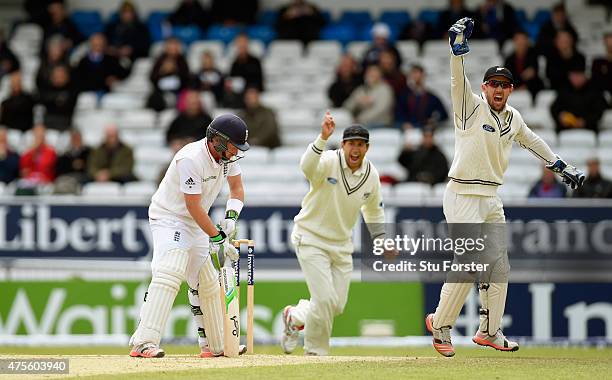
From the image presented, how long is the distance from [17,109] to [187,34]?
3.51m

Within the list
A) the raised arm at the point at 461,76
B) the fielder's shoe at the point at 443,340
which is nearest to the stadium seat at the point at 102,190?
the fielder's shoe at the point at 443,340

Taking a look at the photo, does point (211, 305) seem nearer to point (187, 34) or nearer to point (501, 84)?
point (501, 84)

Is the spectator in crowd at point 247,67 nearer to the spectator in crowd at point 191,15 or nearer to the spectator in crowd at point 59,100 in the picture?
the spectator in crowd at point 191,15

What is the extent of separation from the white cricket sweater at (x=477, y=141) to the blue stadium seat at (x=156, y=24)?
499 inches

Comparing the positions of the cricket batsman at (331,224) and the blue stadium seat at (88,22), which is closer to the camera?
the cricket batsman at (331,224)

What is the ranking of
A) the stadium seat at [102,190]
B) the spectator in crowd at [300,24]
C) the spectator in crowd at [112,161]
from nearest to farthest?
the stadium seat at [102,190]
the spectator in crowd at [112,161]
the spectator in crowd at [300,24]

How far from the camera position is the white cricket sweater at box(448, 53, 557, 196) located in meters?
11.7

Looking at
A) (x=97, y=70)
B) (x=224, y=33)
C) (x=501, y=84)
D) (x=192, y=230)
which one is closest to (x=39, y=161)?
(x=97, y=70)

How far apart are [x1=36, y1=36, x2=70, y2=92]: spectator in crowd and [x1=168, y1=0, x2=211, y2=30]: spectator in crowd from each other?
84.8 inches

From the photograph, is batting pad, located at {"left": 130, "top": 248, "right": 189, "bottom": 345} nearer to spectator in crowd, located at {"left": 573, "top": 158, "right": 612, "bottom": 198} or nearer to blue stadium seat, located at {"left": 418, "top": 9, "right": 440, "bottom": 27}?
spectator in crowd, located at {"left": 573, "top": 158, "right": 612, "bottom": 198}

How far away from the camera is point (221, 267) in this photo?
39.0 ft

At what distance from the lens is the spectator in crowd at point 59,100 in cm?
2173

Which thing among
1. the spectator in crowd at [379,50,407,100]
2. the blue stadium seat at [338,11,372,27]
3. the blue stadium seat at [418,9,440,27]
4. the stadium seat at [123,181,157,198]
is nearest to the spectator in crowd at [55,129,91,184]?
the stadium seat at [123,181,157,198]

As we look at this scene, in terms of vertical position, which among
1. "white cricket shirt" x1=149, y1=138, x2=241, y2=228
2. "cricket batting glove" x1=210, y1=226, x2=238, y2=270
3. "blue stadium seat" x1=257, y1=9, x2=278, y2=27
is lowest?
"cricket batting glove" x1=210, y1=226, x2=238, y2=270
